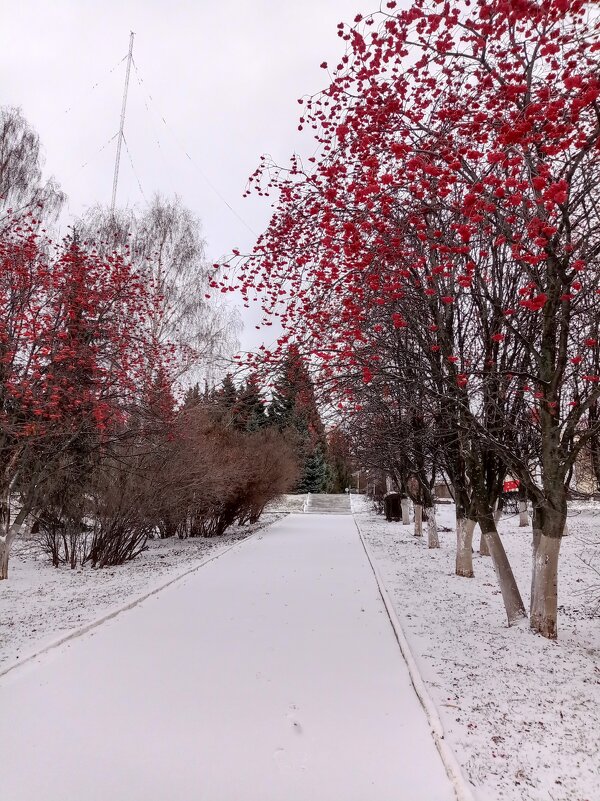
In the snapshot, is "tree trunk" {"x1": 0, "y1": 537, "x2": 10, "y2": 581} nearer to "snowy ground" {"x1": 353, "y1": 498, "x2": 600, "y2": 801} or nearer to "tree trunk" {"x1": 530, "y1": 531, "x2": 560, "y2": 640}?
"snowy ground" {"x1": 353, "y1": 498, "x2": 600, "y2": 801}

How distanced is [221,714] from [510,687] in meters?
2.25

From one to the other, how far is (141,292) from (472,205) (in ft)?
25.2

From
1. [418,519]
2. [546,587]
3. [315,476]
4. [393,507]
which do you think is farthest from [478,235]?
[315,476]

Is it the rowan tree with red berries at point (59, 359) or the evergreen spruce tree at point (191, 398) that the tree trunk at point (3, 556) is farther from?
the evergreen spruce tree at point (191, 398)

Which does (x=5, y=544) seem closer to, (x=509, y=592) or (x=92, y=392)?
(x=92, y=392)

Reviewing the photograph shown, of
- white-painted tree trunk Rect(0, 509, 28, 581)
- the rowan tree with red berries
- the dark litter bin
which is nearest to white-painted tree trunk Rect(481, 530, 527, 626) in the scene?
the rowan tree with red berries

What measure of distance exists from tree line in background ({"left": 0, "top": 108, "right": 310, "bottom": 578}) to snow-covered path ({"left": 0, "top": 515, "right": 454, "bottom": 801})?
2670 millimetres

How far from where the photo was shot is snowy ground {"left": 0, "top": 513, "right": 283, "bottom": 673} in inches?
214

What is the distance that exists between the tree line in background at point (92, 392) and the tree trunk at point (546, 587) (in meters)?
3.78

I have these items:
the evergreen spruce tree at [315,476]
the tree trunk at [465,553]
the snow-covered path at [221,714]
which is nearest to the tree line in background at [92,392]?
the snow-covered path at [221,714]

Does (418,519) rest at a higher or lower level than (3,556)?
higher

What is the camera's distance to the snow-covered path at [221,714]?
2656 millimetres

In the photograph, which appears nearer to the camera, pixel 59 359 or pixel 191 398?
pixel 59 359

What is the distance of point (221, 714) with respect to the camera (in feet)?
11.3
